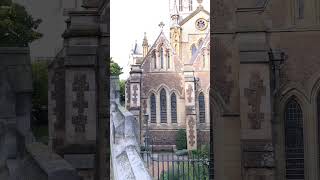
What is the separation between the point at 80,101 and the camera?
15.3ft

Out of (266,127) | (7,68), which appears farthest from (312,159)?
(7,68)

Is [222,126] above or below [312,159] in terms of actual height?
above

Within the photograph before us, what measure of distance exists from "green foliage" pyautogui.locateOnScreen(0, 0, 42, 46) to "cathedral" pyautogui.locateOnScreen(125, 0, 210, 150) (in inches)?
38.5

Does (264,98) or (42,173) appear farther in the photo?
(264,98)

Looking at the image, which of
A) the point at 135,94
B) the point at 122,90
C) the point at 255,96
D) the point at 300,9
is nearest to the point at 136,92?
the point at 135,94

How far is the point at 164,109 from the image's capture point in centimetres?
520

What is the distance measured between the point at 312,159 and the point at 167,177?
1486mm

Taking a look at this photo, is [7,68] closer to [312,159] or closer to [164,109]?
[164,109]

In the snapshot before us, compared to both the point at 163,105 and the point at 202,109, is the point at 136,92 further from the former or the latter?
the point at 202,109

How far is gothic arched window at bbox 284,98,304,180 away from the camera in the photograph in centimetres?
482

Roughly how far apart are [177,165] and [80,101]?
1266 mm

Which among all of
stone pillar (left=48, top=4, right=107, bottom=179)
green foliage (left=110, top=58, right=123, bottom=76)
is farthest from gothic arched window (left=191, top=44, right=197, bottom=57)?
stone pillar (left=48, top=4, right=107, bottom=179)

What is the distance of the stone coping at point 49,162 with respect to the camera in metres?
3.34

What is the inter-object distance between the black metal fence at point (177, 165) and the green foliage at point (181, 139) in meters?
0.10
